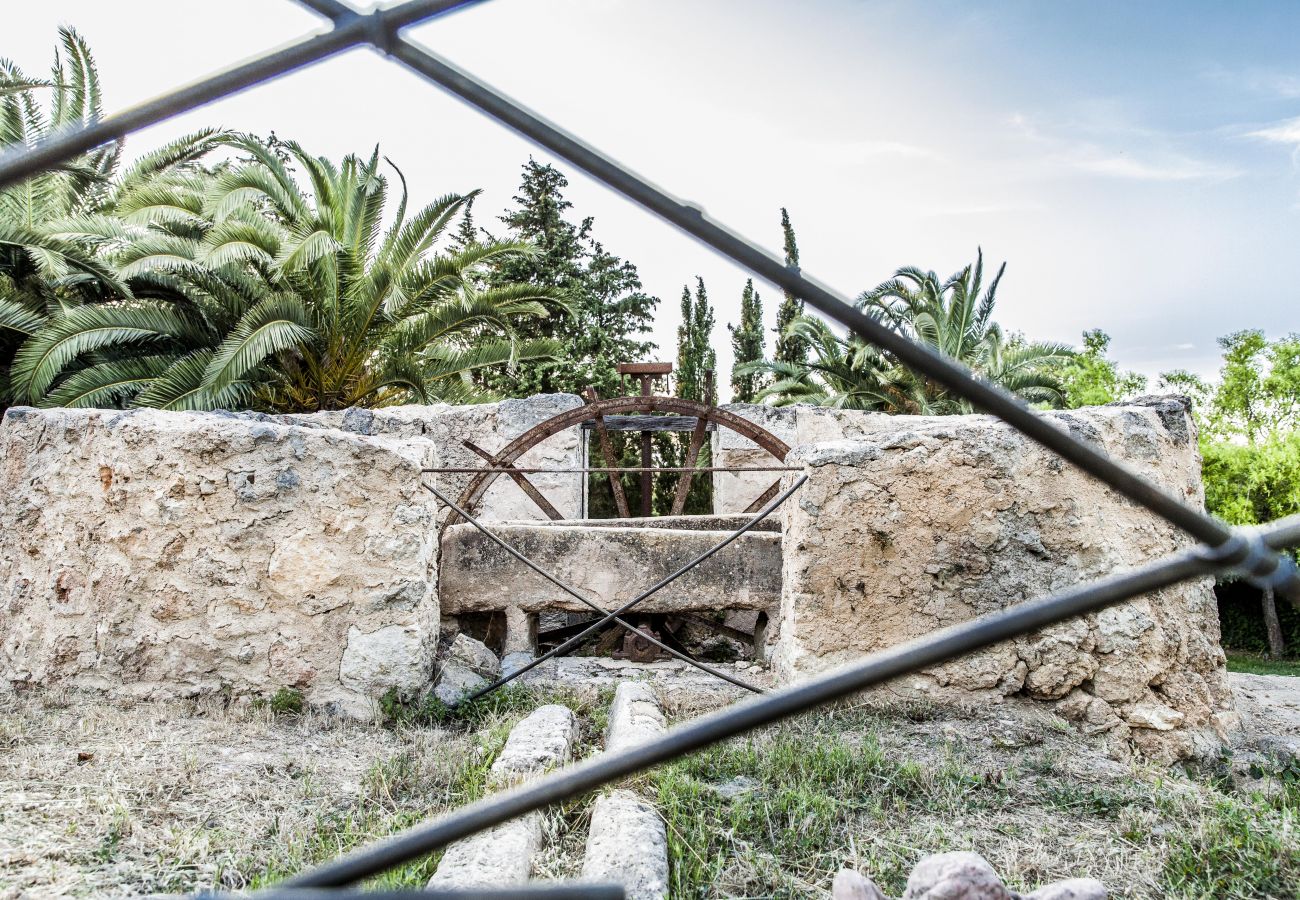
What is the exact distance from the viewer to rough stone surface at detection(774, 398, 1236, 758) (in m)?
3.43

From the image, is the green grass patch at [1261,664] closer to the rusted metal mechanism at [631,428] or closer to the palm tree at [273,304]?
the rusted metal mechanism at [631,428]

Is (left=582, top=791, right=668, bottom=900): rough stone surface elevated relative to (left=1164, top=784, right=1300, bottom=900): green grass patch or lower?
elevated

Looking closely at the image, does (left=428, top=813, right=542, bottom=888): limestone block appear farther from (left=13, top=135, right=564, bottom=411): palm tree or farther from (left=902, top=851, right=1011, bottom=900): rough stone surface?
(left=13, top=135, right=564, bottom=411): palm tree

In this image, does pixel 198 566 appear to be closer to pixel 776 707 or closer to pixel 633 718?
pixel 633 718

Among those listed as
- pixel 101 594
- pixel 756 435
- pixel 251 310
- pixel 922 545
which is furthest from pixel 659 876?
pixel 251 310

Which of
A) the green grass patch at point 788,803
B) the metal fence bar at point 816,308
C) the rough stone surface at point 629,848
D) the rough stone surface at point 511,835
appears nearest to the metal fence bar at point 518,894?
the metal fence bar at point 816,308

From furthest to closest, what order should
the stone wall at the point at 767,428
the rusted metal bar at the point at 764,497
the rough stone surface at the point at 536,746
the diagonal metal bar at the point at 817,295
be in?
1. the stone wall at the point at 767,428
2. the rusted metal bar at the point at 764,497
3. the rough stone surface at the point at 536,746
4. the diagonal metal bar at the point at 817,295

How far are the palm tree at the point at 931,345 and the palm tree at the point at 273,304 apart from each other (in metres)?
5.72

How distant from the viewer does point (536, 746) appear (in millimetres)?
2703

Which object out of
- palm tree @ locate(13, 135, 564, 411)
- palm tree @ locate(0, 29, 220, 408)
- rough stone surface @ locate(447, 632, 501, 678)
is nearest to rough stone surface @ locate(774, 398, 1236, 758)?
rough stone surface @ locate(447, 632, 501, 678)

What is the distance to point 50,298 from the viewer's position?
8.39 metres

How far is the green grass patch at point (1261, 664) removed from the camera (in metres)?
10.0

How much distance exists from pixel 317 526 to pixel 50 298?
6.73 m

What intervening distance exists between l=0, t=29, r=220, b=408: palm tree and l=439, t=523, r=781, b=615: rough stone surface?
16.1 ft
